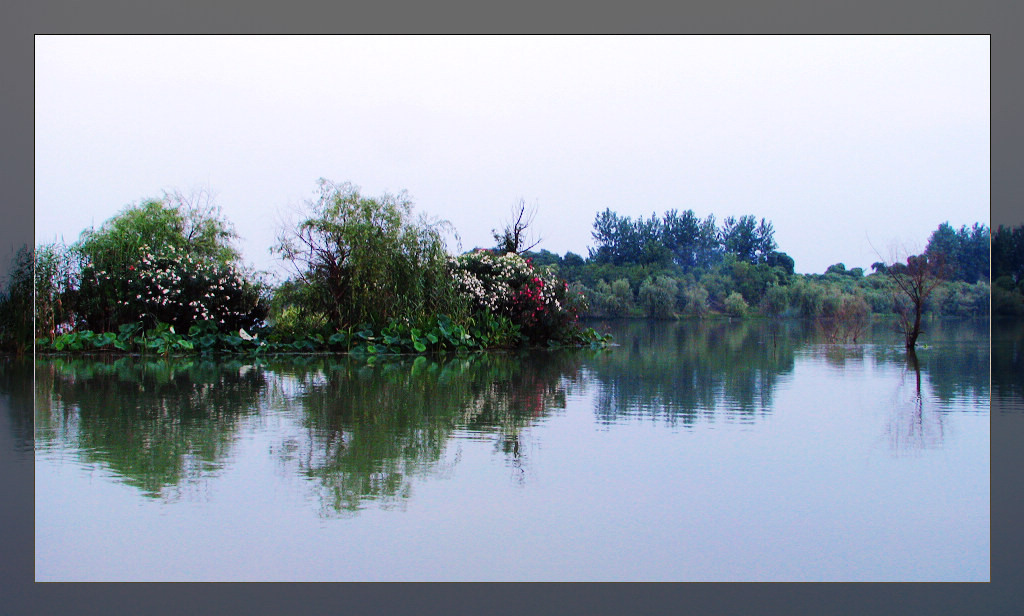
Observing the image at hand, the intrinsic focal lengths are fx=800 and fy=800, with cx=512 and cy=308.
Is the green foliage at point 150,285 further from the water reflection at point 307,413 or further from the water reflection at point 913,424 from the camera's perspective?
the water reflection at point 913,424

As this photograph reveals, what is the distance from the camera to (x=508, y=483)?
13.6ft

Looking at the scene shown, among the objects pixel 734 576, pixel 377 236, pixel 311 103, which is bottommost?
pixel 734 576

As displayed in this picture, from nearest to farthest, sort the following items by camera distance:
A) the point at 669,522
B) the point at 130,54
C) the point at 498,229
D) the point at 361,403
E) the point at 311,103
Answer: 1. the point at 669,522
2. the point at 361,403
3. the point at 130,54
4. the point at 311,103
5. the point at 498,229

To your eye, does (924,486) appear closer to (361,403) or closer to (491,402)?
(491,402)

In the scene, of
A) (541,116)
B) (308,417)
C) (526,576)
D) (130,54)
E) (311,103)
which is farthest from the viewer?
(541,116)

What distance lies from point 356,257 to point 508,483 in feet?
25.7

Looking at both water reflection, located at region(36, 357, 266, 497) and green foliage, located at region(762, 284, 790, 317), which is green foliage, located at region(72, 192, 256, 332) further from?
green foliage, located at region(762, 284, 790, 317)

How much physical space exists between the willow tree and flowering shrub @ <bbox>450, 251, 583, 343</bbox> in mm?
1091

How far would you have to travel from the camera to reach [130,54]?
33.7 feet

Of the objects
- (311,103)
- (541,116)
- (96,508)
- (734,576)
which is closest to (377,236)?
(311,103)

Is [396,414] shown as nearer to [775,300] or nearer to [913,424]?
[913,424]

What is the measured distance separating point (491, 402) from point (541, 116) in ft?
23.9

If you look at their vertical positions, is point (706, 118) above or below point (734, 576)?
above

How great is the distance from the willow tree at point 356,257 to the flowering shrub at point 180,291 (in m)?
0.84
